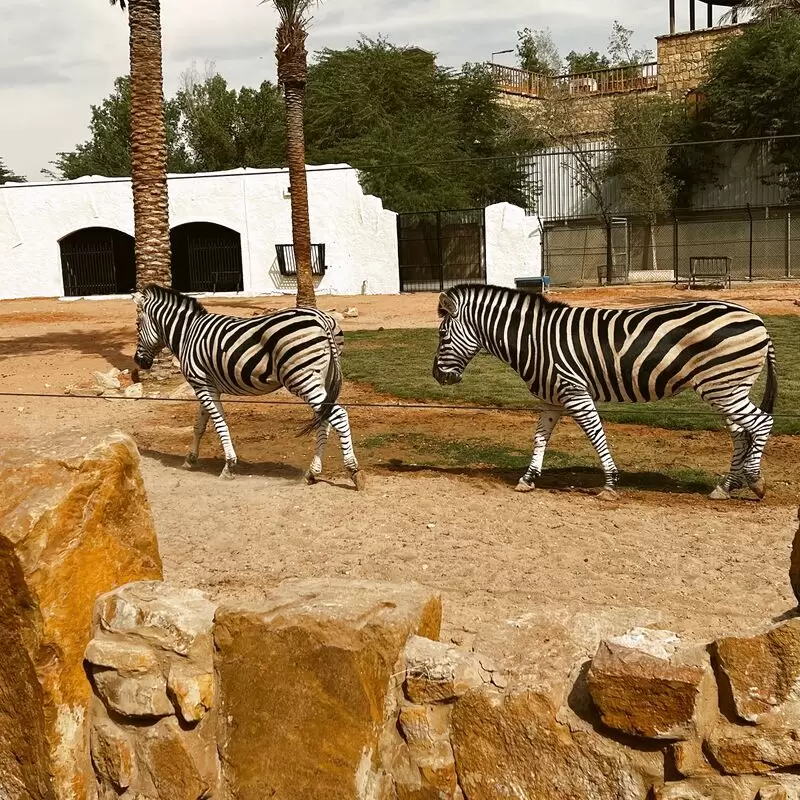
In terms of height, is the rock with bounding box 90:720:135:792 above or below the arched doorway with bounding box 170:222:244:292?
below

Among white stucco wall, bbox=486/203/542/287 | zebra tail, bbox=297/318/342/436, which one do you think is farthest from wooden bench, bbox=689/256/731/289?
zebra tail, bbox=297/318/342/436

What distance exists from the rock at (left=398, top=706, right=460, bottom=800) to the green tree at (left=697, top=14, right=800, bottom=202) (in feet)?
122

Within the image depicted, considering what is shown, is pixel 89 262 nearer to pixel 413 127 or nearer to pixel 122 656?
pixel 413 127

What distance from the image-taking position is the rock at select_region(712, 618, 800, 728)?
108 inches

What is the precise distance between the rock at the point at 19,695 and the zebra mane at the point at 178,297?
20.8ft

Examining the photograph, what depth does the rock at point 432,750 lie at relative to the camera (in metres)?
3.17

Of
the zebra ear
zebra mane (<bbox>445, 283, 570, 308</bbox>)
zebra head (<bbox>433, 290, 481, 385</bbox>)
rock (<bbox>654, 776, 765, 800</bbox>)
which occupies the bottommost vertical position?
rock (<bbox>654, 776, 765, 800</bbox>)

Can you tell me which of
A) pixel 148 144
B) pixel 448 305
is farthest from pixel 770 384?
pixel 148 144

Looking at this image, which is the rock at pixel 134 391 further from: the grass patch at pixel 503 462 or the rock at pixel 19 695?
the rock at pixel 19 695

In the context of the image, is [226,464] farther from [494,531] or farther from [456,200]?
[456,200]

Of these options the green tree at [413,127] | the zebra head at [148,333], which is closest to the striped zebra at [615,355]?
the zebra head at [148,333]

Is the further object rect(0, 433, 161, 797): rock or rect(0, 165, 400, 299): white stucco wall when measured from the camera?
rect(0, 165, 400, 299): white stucco wall

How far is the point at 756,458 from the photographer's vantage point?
25.4ft

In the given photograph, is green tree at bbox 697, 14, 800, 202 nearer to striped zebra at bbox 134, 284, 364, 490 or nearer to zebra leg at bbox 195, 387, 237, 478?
striped zebra at bbox 134, 284, 364, 490
